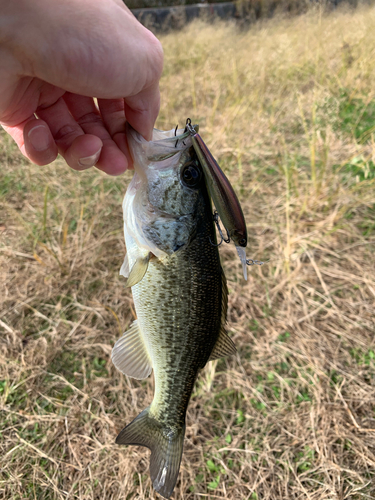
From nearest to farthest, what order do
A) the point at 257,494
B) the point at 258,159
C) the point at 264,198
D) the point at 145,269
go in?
1. the point at 145,269
2. the point at 257,494
3. the point at 264,198
4. the point at 258,159

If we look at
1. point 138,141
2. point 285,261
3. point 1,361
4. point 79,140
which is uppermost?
point 138,141

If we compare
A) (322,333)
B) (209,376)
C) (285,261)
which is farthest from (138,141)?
(322,333)

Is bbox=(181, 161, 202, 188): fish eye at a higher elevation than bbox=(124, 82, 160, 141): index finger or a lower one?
lower

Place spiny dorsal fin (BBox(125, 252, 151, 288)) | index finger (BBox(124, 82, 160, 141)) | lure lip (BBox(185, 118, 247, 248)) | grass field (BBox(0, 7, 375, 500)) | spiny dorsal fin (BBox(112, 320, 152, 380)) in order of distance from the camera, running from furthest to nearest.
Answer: grass field (BBox(0, 7, 375, 500))
spiny dorsal fin (BBox(112, 320, 152, 380))
index finger (BBox(124, 82, 160, 141))
spiny dorsal fin (BBox(125, 252, 151, 288))
lure lip (BBox(185, 118, 247, 248))

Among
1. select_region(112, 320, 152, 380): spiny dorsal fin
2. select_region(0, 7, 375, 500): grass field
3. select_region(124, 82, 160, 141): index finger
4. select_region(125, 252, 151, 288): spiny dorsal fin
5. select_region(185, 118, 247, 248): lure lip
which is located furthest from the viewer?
select_region(0, 7, 375, 500): grass field

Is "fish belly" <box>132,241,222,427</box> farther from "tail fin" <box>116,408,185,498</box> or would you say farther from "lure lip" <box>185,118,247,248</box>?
"lure lip" <box>185,118,247,248</box>

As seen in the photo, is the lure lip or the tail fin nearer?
the lure lip

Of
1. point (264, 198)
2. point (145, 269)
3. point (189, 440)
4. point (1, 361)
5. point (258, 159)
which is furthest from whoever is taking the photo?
point (258, 159)

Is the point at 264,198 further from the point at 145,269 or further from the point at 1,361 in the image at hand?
the point at 1,361

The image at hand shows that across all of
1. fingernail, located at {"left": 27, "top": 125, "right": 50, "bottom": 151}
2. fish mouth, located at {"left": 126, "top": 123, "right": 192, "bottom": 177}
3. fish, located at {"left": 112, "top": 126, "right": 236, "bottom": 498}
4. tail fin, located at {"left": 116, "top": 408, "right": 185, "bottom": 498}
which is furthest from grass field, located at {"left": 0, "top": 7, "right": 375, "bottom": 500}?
fish mouth, located at {"left": 126, "top": 123, "right": 192, "bottom": 177}
